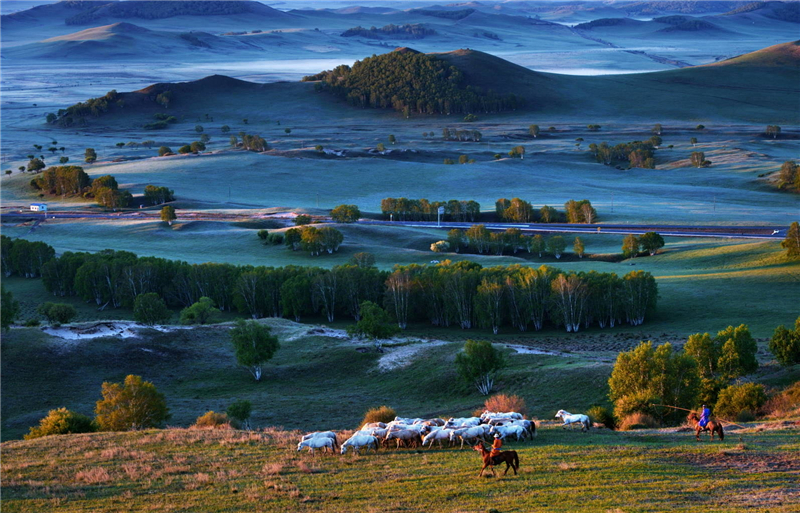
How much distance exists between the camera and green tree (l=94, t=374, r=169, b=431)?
36406 mm

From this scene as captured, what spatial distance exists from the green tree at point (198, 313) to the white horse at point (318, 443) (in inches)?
1807

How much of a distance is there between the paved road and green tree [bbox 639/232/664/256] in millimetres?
9808

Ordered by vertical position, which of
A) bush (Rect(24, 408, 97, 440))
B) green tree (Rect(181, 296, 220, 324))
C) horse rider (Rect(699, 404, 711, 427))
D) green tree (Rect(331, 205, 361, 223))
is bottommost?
green tree (Rect(181, 296, 220, 324))

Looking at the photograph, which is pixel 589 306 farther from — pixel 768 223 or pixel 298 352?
pixel 768 223

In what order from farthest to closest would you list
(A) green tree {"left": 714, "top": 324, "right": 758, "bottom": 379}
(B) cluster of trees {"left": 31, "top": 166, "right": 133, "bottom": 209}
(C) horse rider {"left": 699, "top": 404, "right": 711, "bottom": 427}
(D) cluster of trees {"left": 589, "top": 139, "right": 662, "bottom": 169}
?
(D) cluster of trees {"left": 589, "top": 139, "right": 662, "bottom": 169} → (B) cluster of trees {"left": 31, "top": 166, "right": 133, "bottom": 209} → (A) green tree {"left": 714, "top": 324, "right": 758, "bottom": 379} → (C) horse rider {"left": 699, "top": 404, "right": 711, "bottom": 427}

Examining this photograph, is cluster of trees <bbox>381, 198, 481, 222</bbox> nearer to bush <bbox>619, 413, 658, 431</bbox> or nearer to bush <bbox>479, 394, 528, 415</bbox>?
bush <bbox>479, 394, 528, 415</bbox>

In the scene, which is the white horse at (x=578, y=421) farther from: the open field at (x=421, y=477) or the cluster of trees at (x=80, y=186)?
the cluster of trees at (x=80, y=186)

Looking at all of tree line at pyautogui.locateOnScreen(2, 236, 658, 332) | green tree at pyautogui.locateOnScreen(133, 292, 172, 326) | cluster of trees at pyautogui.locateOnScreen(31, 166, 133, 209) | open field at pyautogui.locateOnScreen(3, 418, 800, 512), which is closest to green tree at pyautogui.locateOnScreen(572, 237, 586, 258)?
tree line at pyautogui.locateOnScreen(2, 236, 658, 332)

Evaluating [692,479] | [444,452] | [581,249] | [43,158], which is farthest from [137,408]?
[43,158]

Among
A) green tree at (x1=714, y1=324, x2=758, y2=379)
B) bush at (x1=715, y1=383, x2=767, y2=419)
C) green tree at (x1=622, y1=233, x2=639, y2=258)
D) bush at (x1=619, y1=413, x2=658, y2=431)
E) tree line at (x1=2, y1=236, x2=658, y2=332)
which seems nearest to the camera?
bush at (x1=619, y1=413, x2=658, y2=431)

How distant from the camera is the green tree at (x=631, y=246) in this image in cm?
9062

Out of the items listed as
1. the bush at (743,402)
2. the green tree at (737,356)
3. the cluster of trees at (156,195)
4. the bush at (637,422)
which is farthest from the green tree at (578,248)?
the cluster of trees at (156,195)

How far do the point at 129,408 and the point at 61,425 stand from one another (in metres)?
3.15

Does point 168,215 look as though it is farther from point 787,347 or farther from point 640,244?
point 787,347
